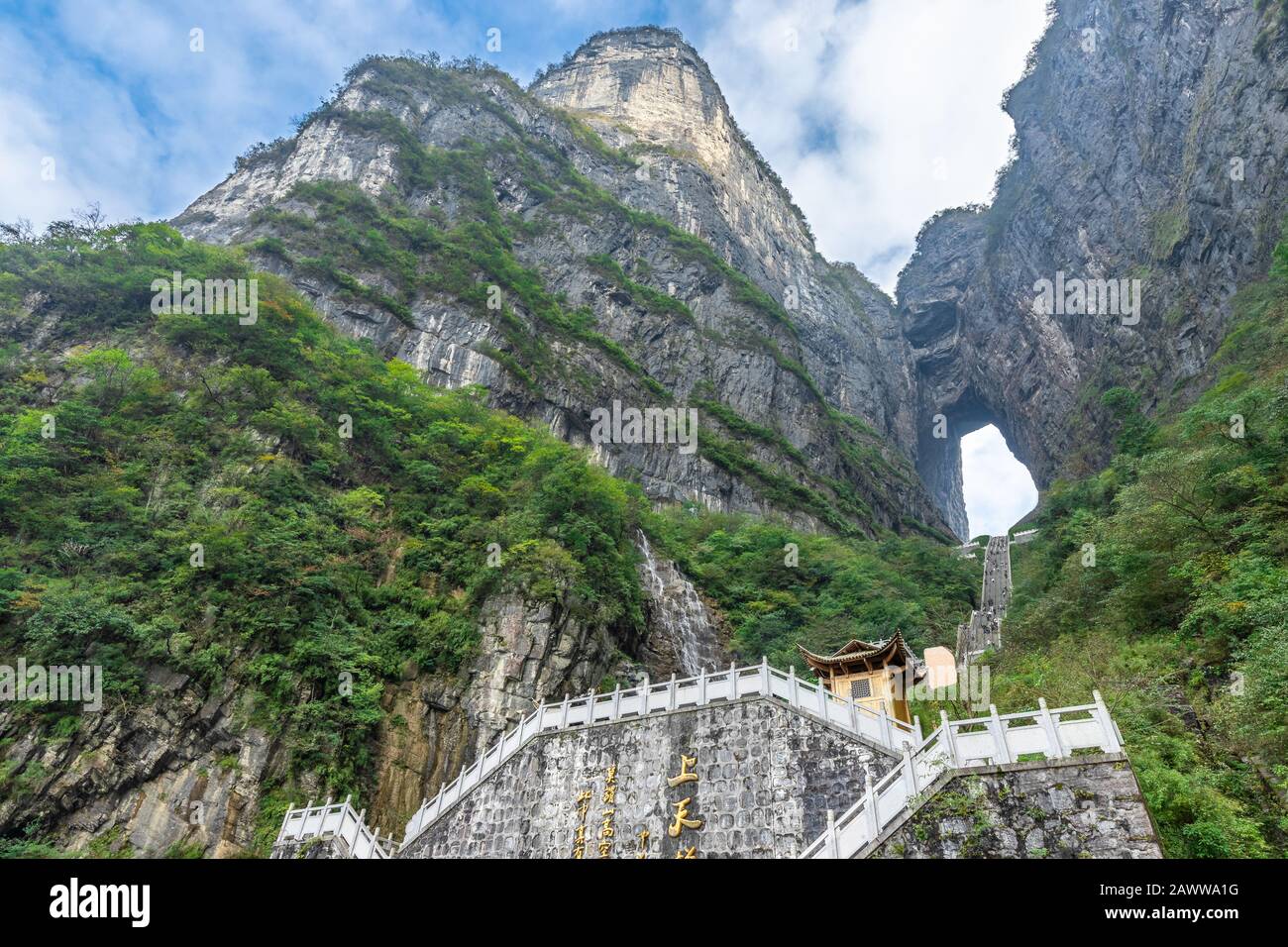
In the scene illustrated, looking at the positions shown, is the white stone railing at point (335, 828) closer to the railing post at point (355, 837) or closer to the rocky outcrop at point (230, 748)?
the railing post at point (355, 837)

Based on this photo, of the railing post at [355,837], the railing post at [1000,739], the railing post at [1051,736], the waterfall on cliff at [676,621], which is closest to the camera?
the railing post at [1051,736]

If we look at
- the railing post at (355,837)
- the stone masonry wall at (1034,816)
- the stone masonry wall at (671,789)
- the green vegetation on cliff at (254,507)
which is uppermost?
the green vegetation on cliff at (254,507)

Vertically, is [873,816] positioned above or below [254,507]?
below

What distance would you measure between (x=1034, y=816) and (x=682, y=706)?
614 cm

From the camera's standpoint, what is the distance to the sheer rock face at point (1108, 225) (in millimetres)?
32625

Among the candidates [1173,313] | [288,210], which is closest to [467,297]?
[288,210]

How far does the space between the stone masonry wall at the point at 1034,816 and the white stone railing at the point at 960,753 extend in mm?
171

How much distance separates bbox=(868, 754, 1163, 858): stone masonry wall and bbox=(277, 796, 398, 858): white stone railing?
29.6 ft

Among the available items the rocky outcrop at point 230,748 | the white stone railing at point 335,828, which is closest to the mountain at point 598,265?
the rocky outcrop at point 230,748

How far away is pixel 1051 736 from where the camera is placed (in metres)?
8.61

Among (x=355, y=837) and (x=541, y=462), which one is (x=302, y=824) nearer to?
(x=355, y=837)

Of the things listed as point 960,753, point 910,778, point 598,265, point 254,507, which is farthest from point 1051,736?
point 598,265

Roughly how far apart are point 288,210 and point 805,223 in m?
55.7

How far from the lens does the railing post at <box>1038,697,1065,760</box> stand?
8.47 meters
